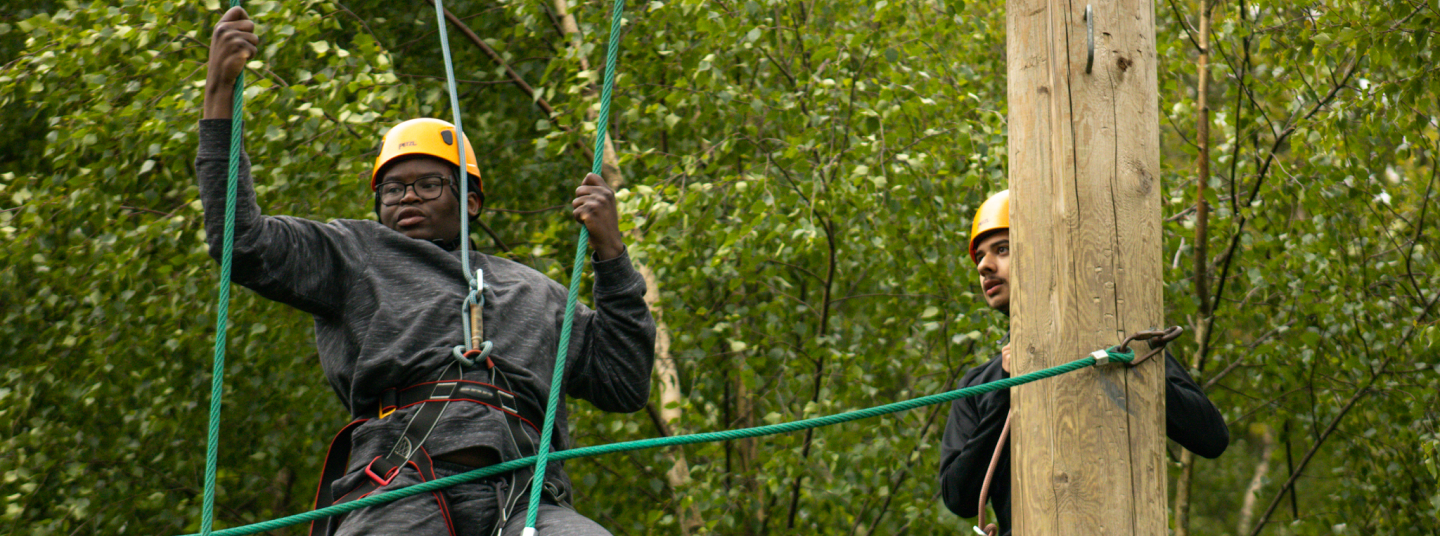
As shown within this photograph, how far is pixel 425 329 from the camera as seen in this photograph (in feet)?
7.77

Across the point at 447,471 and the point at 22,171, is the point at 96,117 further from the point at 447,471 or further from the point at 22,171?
the point at 447,471

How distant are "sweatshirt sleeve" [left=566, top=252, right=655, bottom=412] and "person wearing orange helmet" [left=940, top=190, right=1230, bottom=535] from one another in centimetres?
71

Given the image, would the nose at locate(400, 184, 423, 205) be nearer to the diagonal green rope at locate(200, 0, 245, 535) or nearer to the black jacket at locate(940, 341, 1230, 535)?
the diagonal green rope at locate(200, 0, 245, 535)

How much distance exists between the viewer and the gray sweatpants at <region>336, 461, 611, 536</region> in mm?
2199

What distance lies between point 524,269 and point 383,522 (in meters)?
0.70

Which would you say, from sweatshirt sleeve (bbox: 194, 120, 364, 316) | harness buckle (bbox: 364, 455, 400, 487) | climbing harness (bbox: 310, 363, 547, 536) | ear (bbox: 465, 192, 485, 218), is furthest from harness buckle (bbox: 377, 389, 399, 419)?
ear (bbox: 465, 192, 485, 218)

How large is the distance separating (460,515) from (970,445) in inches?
42.8

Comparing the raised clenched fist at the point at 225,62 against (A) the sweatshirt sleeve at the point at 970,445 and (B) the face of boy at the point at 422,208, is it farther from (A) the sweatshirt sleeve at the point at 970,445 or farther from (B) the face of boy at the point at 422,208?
(A) the sweatshirt sleeve at the point at 970,445

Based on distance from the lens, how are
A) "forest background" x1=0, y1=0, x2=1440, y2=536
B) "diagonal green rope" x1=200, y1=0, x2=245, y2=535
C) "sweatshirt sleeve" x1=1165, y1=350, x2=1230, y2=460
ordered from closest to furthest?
"diagonal green rope" x1=200, y1=0, x2=245, y2=535
"sweatshirt sleeve" x1=1165, y1=350, x2=1230, y2=460
"forest background" x1=0, y1=0, x2=1440, y2=536

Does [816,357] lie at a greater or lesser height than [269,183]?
lesser

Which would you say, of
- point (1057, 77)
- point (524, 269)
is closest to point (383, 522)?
point (524, 269)

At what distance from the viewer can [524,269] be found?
2.70 m

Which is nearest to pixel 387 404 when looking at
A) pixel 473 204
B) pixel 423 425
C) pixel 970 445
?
pixel 423 425

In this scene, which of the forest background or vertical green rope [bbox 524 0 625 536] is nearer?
vertical green rope [bbox 524 0 625 536]
